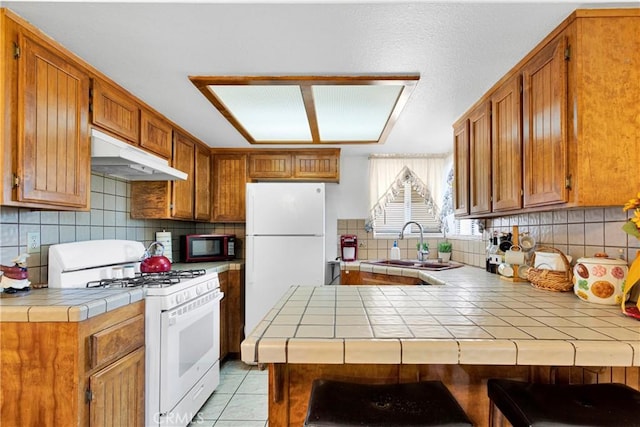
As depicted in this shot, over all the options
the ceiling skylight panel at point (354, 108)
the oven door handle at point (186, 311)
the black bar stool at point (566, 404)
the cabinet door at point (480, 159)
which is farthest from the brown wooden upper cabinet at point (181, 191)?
the black bar stool at point (566, 404)

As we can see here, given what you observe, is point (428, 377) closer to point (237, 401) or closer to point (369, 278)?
point (237, 401)

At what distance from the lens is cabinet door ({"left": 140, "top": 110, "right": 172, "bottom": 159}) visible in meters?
2.31

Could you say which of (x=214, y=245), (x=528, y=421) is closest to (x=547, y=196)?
(x=528, y=421)

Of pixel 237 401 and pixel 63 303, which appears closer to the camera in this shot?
pixel 63 303

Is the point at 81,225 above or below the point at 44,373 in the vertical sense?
above

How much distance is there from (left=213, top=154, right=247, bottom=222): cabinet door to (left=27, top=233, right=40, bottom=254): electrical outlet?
1772 millimetres

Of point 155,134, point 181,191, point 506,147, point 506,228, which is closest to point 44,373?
point 155,134

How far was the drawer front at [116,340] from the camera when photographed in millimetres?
1419

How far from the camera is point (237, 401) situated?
2.43 meters

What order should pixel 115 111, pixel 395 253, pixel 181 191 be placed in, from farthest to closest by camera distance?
1. pixel 395 253
2. pixel 181 191
3. pixel 115 111

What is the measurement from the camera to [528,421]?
0.86m

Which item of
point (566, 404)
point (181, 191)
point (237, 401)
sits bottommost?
point (237, 401)

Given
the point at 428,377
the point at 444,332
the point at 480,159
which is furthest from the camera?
the point at 480,159

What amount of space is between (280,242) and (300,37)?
6.40ft
